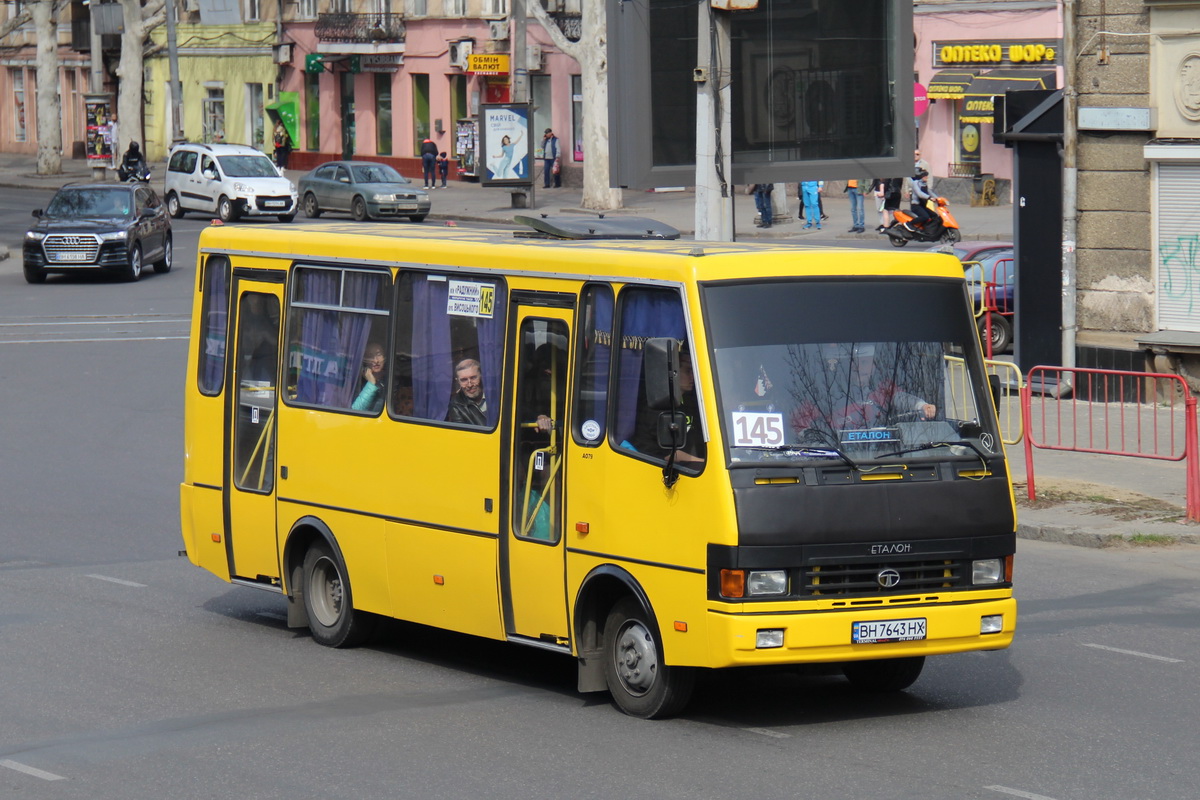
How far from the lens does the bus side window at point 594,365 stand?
883 cm

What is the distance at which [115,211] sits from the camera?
113ft

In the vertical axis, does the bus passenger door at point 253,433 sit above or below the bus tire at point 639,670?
above

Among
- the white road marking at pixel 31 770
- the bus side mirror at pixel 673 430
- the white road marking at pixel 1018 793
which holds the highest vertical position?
the bus side mirror at pixel 673 430

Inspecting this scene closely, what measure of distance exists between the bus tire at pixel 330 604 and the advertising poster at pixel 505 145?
1424 inches

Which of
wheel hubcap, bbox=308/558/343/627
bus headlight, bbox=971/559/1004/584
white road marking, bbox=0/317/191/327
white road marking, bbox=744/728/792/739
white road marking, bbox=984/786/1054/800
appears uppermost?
white road marking, bbox=0/317/191/327

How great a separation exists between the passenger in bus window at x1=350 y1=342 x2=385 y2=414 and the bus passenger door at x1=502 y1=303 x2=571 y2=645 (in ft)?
3.83

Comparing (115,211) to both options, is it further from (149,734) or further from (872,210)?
(149,734)

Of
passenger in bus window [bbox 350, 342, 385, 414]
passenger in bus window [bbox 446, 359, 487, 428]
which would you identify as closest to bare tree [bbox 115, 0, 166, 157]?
passenger in bus window [bbox 350, 342, 385, 414]

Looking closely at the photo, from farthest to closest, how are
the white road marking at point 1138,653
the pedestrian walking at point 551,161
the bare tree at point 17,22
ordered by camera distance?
the bare tree at point 17,22 → the pedestrian walking at point 551,161 → the white road marking at point 1138,653

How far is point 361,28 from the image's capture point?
61750 mm

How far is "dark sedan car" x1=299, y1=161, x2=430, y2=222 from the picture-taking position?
4619 centimetres

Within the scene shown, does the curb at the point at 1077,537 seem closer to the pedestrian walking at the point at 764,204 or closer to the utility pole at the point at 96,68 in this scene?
the pedestrian walking at the point at 764,204

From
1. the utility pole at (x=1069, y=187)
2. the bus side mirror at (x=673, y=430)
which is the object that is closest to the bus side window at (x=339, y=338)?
the bus side mirror at (x=673, y=430)

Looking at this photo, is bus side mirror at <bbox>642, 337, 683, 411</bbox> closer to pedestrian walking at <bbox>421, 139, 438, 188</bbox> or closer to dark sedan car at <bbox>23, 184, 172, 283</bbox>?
dark sedan car at <bbox>23, 184, 172, 283</bbox>
